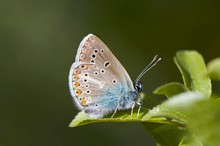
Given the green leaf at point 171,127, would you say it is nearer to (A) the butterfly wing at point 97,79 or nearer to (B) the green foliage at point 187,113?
(B) the green foliage at point 187,113

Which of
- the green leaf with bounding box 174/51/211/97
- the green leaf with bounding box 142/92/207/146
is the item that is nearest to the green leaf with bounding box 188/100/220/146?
the green leaf with bounding box 142/92/207/146

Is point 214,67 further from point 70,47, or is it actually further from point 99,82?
point 70,47

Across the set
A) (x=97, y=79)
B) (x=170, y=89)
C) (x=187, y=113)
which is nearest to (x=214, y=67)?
(x=187, y=113)

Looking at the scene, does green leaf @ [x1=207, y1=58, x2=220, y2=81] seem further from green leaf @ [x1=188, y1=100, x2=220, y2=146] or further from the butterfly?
the butterfly

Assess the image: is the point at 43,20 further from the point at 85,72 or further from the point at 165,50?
the point at 85,72

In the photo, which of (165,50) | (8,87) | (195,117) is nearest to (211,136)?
(195,117)

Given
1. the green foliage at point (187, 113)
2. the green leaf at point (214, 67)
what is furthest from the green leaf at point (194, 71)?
the green leaf at point (214, 67)
